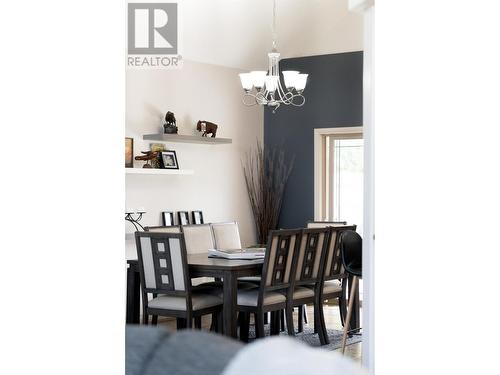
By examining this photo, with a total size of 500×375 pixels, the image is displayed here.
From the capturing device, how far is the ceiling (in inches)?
282

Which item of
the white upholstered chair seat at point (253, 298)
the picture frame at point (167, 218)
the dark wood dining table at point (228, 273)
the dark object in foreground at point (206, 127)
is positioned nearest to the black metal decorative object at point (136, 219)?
the picture frame at point (167, 218)

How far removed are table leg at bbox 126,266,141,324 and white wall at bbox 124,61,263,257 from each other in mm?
1231

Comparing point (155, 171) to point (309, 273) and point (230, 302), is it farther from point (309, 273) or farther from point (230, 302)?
point (230, 302)

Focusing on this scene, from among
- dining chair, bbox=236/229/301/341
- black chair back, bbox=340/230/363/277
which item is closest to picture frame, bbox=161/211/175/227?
dining chair, bbox=236/229/301/341

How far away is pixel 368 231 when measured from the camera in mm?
3865

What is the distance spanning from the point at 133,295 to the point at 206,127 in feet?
7.81

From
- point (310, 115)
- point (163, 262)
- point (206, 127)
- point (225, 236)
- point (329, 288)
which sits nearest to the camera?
point (163, 262)

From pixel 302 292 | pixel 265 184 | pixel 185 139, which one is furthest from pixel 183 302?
pixel 265 184

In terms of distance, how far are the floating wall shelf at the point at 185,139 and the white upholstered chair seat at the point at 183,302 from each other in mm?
2025

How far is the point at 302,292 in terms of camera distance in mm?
5746

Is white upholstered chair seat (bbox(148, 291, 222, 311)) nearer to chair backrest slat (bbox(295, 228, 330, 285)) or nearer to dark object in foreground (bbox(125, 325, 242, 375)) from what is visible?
chair backrest slat (bbox(295, 228, 330, 285))

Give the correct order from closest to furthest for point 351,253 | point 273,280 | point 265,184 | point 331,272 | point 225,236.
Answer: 1. point 351,253
2. point 273,280
3. point 331,272
4. point 225,236
5. point 265,184

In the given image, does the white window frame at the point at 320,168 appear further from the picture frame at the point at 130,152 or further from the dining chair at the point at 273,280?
the dining chair at the point at 273,280
